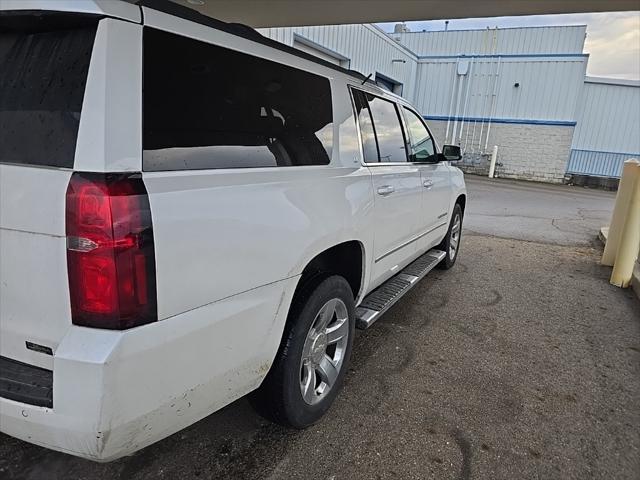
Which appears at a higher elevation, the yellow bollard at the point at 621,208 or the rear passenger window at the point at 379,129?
the rear passenger window at the point at 379,129

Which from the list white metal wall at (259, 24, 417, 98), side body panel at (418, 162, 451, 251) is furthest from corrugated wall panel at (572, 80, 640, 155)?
side body panel at (418, 162, 451, 251)

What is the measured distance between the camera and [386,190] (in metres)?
3.15

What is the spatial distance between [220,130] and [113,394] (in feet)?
3.54

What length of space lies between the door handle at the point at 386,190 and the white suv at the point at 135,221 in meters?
0.97

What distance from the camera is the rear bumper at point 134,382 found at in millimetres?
1434

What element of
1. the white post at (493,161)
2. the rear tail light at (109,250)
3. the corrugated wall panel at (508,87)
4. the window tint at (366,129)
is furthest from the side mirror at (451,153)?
the corrugated wall panel at (508,87)

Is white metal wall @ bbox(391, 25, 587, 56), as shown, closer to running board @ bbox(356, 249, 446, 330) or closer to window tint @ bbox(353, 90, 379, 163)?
running board @ bbox(356, 249, 446, 330)

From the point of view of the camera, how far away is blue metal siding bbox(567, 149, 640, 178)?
19703mm

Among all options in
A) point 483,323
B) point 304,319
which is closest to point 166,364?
point 304,319

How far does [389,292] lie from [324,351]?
1078 millimetres

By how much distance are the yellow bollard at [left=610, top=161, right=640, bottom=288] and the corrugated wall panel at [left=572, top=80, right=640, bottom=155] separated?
16706 mm

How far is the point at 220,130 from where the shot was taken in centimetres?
184

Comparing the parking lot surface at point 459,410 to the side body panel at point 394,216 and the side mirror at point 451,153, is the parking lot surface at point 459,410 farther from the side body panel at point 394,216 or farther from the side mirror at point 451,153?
the side mirror at point 451,153

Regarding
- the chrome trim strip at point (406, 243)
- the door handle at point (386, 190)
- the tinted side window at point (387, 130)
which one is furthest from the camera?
the tinted side window at point (387, 130)
